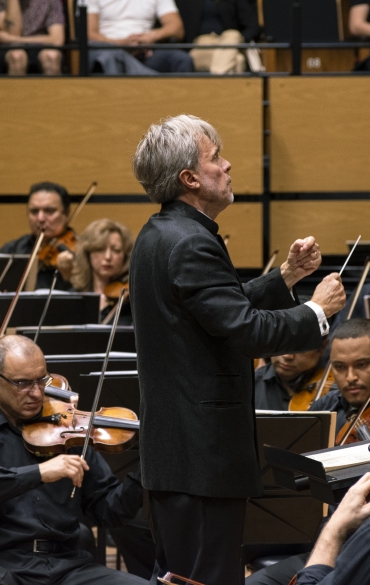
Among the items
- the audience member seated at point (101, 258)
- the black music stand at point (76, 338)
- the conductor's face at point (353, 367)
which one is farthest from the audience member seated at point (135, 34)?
the conductor's face at point (353, 367)

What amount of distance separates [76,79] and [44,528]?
332cm

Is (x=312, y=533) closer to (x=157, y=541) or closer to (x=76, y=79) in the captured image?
(x=157, y=541)

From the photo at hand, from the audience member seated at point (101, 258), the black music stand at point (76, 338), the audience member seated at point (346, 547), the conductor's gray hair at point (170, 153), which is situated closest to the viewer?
the audience member seated at point (346, 547)

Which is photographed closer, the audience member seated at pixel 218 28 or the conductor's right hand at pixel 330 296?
the conductor's right hand at pixel 330 296

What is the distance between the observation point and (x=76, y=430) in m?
2.44

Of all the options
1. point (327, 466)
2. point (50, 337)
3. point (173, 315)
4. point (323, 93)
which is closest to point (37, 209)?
point (50, 337)

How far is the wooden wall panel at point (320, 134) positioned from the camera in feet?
16.8

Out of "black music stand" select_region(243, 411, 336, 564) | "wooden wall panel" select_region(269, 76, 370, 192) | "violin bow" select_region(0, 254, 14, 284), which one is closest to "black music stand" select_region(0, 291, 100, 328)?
"violin bow" select_region(0, 254, 14, 284)

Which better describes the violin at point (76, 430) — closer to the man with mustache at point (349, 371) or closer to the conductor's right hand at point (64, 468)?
the conductor's right hand at point (64, 468)

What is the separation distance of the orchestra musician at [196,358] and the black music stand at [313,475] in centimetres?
27

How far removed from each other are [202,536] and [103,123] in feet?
12.4

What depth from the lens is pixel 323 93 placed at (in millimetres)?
5117

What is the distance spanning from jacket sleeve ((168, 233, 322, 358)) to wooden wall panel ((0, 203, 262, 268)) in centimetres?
341

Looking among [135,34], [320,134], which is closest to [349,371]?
[320,134]
